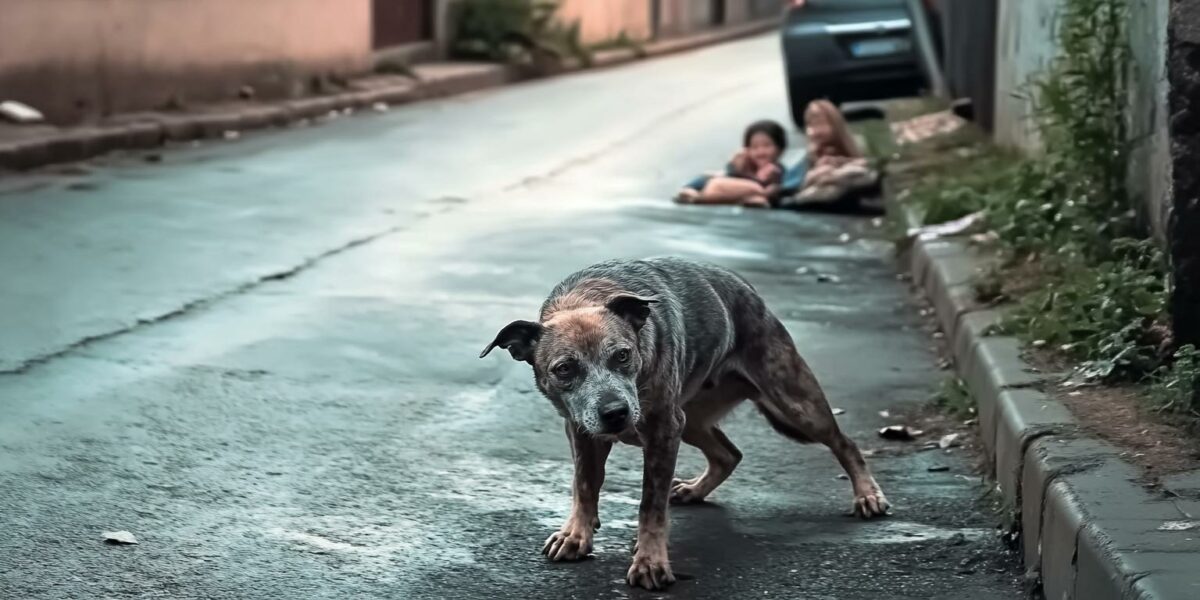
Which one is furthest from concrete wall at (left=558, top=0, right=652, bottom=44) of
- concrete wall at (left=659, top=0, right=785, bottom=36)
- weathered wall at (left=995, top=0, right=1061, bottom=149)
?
weathered wall at (left=995, top=0, right=1061, bottom=149)

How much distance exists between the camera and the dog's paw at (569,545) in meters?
4.64

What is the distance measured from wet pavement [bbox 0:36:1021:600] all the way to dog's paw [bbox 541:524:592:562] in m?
0.06

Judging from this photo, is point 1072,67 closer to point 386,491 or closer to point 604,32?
point 386,491

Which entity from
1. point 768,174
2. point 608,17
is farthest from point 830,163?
point 608,17

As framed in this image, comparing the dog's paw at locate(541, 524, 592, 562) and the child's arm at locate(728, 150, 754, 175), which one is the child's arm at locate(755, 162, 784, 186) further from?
the dog's paw at locate(541, 524, 592, 562)

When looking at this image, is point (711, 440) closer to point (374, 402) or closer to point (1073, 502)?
point (1073, 502)

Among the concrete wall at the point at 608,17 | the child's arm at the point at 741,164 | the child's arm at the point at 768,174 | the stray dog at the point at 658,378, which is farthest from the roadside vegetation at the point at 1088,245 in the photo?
the concrete wall at the point at 608,17

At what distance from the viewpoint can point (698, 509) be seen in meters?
→ 5.26

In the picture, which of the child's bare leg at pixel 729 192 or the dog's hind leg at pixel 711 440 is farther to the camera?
the child's bare leg at pixel 729 192

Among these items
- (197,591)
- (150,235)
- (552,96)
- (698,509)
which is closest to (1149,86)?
(698,509)

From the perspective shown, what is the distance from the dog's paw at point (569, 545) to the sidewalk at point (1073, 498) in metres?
1.17

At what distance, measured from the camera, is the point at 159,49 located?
16359mm

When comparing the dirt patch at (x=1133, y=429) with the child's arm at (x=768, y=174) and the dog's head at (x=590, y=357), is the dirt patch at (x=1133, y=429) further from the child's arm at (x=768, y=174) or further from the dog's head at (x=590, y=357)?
the child's arm at (x=768, y=174)

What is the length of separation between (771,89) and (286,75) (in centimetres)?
669
